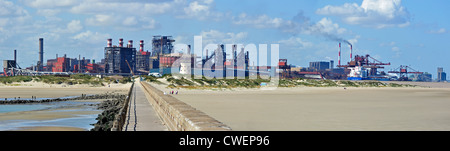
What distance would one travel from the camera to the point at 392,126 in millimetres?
19000

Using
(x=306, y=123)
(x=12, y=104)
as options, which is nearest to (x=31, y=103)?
(x=12, y=104)

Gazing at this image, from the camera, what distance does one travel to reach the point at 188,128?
449 inches
